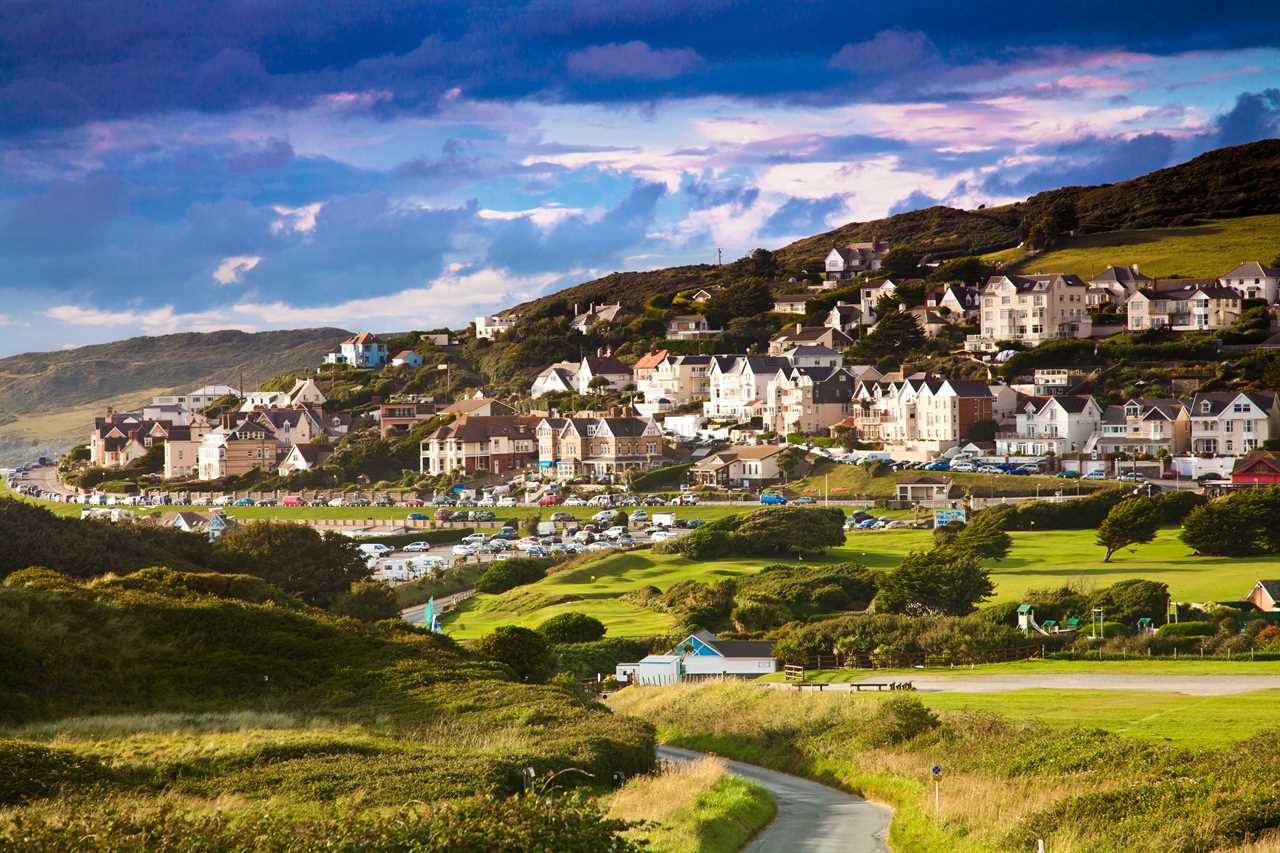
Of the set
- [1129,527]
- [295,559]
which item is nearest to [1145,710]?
[295,559]

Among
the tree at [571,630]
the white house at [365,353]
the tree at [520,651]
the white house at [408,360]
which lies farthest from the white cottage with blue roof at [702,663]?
the white house at [365,353]

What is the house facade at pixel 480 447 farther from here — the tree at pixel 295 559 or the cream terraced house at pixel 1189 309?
the tree at pixel 295 559

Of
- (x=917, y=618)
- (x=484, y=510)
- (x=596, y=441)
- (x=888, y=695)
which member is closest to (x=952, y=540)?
(x=917, y=618)

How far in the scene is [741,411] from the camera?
95625 millimetres

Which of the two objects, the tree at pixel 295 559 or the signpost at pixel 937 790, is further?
the tree at pixel 295 559

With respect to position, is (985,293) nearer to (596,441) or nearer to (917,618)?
(596,441)

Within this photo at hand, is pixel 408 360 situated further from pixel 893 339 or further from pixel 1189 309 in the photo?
pixel 1189 309

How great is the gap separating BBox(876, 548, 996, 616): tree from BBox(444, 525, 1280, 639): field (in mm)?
1284

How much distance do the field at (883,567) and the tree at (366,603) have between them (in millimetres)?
3046

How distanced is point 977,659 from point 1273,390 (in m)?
46.6

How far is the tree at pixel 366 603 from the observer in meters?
40.4

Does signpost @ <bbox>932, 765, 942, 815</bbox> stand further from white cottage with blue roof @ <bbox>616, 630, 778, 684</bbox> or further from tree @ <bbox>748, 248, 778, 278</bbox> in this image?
tree @ <bbox>748, 248, 778, 278</bbox>

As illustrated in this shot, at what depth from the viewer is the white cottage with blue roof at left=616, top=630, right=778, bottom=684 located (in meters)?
37.6

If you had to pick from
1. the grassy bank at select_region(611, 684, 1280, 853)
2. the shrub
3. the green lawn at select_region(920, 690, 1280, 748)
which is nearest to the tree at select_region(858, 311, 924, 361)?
the grassy bank at select_region(611, 684, 1280, 853)
